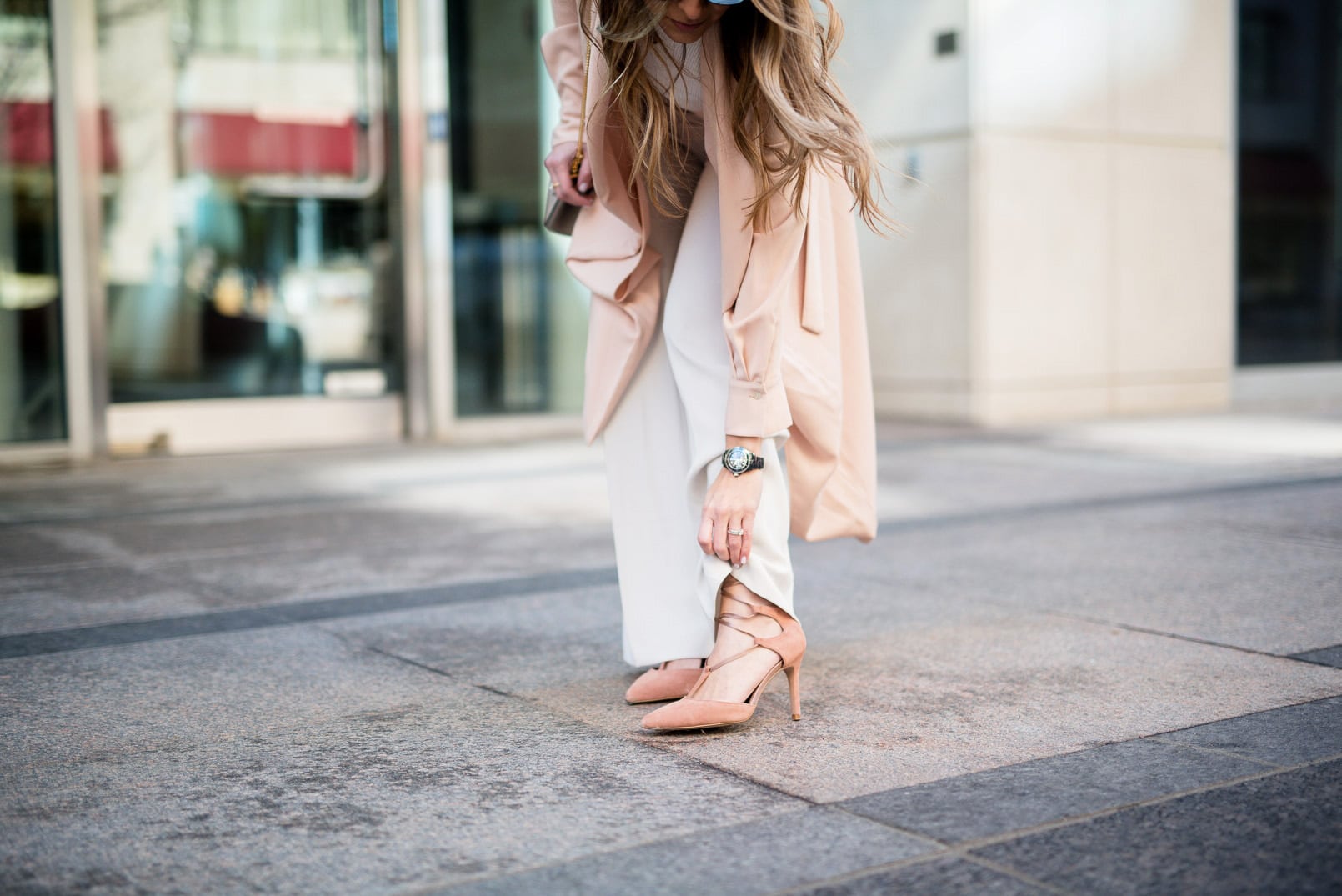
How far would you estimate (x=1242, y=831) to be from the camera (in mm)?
1982

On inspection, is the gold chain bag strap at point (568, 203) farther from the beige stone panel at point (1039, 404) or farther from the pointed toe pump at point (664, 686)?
the beige stone panel at point (1039, 404)

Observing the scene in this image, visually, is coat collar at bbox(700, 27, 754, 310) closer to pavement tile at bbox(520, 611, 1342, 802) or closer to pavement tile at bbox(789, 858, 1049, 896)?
pavement tile at bbox(520, 611, 1342, 802)

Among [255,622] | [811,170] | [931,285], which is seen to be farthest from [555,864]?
[931,285]

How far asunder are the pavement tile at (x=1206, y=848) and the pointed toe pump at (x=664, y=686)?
89 centimetres

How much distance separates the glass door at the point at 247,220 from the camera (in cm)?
770

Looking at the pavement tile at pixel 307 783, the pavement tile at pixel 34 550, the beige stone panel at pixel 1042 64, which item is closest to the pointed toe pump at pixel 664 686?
the pavement tile at pixel 307 783

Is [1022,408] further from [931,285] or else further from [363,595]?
[363,595]

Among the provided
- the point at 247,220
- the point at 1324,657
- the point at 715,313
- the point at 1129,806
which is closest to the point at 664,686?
the point at 715,313

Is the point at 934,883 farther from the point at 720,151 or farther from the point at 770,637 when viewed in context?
the point at 720,151

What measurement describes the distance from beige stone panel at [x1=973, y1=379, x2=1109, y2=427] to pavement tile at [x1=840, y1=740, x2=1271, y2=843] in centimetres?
667

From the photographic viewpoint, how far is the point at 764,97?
2.38 m

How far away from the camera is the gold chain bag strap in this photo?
255cm

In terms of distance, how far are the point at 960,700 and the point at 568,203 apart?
123cm

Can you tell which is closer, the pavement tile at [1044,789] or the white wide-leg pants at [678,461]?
the pavement tile at [1044,789]
